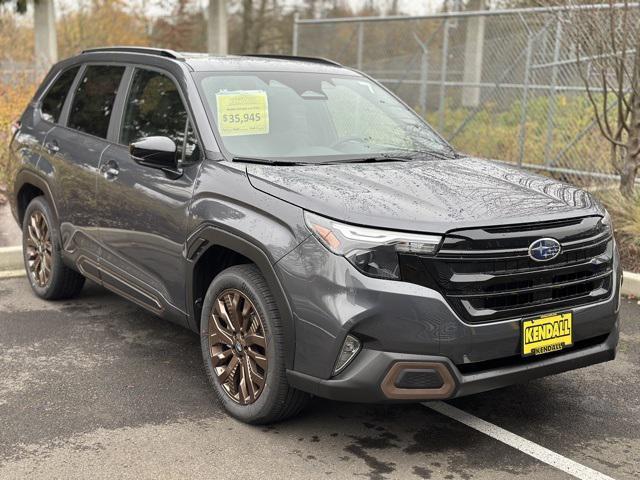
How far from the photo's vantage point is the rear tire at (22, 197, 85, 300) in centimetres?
587

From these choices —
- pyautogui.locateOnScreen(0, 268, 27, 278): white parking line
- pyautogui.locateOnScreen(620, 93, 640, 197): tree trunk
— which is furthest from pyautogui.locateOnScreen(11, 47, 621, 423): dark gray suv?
pyautogui.locateOnScreen(620, 93, 640, 197): tree trunk

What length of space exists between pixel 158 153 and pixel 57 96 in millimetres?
2062

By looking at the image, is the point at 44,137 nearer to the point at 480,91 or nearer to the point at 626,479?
the point at 626,479

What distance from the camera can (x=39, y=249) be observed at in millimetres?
6152

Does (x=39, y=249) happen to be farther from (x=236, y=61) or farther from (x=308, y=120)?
(x=308, y=120)

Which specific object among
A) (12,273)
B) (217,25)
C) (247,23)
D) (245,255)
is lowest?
(12,273)

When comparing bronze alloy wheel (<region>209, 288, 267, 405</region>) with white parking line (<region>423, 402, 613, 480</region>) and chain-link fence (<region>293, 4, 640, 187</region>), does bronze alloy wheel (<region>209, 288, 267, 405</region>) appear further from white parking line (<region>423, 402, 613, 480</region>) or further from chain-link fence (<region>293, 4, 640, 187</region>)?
chain-link fence (<region>293, 4, 640, 187</region>)

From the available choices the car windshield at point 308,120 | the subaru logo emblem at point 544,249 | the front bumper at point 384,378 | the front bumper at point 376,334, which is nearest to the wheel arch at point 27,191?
the car windshield at point 308,120

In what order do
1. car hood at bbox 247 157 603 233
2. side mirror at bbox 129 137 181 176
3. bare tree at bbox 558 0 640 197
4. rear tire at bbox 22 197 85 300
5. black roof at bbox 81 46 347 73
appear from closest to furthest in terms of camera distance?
car hood at bbox 247 157 603 233 < side mirror at bbox 129 137 181 176 < black roof at bbox 81 46 347 73 < rear tire at bbox 22 197 85 300 < bare tree at bbox 558 0 640 197

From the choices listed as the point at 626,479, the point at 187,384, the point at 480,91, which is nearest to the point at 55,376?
the point at 187,384

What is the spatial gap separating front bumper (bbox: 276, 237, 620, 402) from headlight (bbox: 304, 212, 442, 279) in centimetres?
4

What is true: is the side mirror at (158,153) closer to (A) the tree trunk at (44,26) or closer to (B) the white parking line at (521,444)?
(B) the white parking line at (521,444)

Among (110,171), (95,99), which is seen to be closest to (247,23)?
(95,99)

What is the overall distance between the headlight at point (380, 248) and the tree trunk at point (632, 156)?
215 inches
